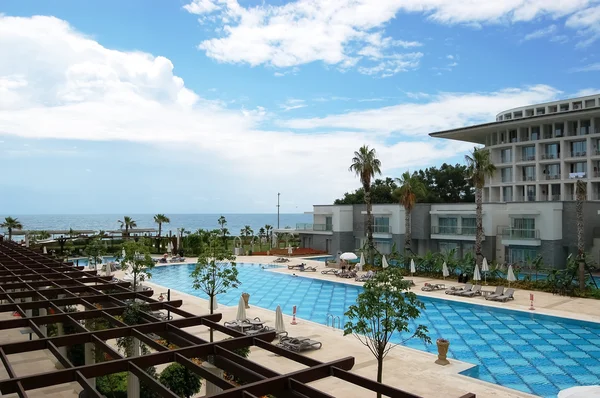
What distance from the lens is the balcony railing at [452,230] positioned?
43406mm

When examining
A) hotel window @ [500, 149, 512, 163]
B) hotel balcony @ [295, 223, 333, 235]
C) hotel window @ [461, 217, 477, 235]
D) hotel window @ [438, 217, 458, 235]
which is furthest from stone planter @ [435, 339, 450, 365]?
hotel window @ [500, 149, 512, 163]

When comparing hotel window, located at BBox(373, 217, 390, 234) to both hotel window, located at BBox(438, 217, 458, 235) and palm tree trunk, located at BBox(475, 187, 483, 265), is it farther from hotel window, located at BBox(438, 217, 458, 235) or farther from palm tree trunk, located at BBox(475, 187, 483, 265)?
palm tree trunk, located at BBox(475, 187, 483, 265)

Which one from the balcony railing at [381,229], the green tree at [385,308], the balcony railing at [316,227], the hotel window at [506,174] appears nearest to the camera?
the green tree at [385,308]

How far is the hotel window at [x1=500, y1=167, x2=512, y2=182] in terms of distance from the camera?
5858cm

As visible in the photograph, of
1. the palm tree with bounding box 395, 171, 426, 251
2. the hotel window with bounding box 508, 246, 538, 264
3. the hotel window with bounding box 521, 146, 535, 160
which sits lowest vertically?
the hotel window with bounding box 508, 246, 538, 264

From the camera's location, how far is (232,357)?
27.8 ft

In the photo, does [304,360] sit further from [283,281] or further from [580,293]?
[283,281]

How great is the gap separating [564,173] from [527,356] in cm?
4135

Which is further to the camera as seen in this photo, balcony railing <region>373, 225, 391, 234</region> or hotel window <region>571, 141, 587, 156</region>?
hotel window <region>571, 141, 587, 156</region>

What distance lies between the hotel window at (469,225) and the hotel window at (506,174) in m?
17.9

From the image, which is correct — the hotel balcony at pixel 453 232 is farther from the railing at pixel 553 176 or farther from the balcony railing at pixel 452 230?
the railing at pixel 553 176

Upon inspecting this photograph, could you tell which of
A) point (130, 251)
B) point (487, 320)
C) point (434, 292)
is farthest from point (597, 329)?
point (130, 251)

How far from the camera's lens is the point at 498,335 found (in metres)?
22.6

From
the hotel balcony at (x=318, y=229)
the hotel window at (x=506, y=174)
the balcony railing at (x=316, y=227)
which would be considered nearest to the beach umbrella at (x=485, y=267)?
the hotel balcony at (x=318, y=229)
